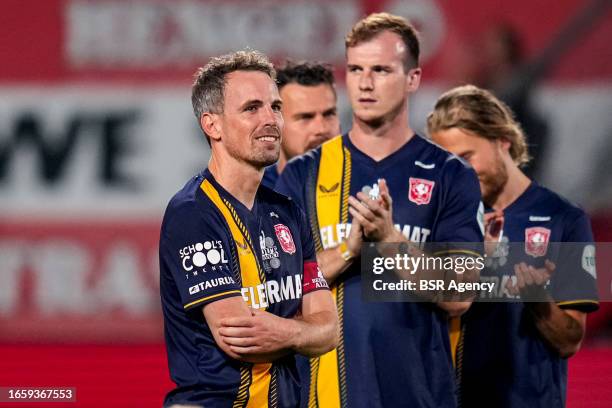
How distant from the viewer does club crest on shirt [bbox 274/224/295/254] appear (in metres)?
3.37

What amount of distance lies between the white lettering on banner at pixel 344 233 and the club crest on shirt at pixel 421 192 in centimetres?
11

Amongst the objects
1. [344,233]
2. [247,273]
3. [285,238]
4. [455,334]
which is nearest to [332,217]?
[344,233]

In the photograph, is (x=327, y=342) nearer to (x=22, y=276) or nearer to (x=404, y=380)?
(x=404, y=380)

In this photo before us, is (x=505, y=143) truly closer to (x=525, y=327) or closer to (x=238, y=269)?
(x=525, y=327)

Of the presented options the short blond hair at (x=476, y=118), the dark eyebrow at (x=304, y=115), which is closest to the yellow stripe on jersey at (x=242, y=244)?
the short blond hair at (x=476, y=118)

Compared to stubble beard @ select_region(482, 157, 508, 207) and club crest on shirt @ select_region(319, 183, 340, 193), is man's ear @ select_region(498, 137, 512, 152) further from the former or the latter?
club crest on shirt @ select_region(319, 183, 340, 193)

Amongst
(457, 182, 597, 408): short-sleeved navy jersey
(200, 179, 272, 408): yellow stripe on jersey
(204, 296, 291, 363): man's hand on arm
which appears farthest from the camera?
(457, 182, 597, 408): short-sleeved navy jersey

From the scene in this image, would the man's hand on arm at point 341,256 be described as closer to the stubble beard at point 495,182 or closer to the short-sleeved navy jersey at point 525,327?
the short-sleeved navy jersey at point 525,327

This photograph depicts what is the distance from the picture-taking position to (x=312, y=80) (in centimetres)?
522

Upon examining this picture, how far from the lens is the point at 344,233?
4027 mm

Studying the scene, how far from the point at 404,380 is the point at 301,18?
5.01 m

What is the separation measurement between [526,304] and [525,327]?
10 centimetres

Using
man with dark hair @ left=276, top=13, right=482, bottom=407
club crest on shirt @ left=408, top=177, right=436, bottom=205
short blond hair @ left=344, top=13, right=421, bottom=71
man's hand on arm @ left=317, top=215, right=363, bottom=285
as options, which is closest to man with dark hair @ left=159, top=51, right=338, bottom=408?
man's hand on arm @ left=317, top=215, right=363, bottom=285

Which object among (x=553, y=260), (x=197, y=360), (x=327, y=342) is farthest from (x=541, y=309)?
(x=197, y=360)
